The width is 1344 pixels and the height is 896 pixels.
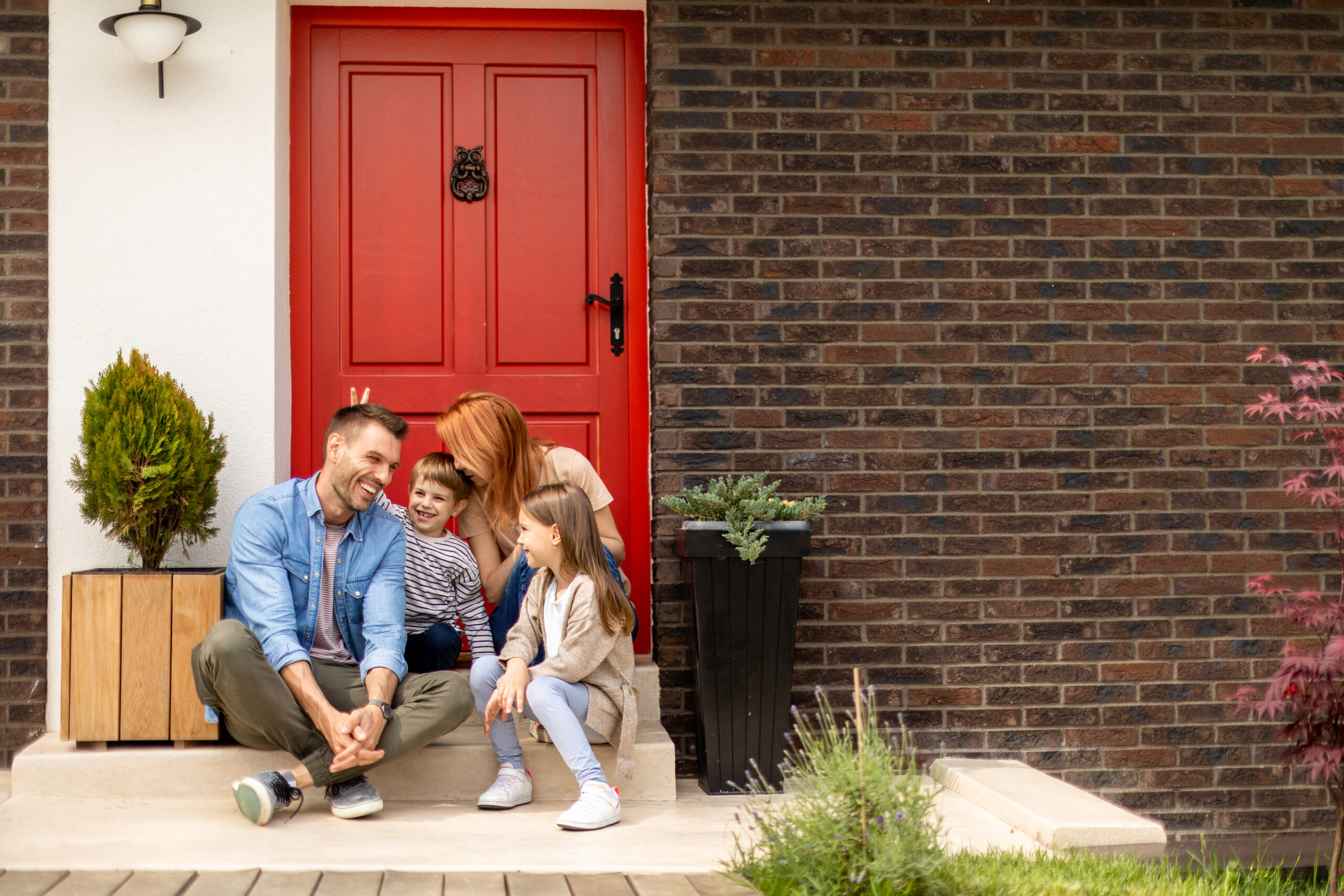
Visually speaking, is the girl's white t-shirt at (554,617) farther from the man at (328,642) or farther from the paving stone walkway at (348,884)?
the paving stone walkway at (348,884)

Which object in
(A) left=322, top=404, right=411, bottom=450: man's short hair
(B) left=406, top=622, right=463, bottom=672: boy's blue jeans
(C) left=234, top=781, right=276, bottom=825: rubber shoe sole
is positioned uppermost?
(A) left=322, top=404, right=411, bottom=450: man's short hair

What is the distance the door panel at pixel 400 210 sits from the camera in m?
4.40

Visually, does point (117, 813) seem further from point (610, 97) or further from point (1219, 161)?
point (1219, 161)

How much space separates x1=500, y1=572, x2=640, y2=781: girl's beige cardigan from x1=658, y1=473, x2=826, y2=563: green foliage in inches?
19.0

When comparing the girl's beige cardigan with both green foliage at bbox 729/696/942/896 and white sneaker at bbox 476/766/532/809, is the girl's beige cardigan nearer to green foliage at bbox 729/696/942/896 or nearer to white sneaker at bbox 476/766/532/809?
white sneaker at bbox 476/766/532/809

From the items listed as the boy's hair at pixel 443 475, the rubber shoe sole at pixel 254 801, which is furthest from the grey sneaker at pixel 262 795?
the boy's hair at pixel 443 475

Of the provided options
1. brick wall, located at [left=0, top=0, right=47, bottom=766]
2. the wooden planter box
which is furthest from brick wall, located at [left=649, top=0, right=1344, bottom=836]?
brick wall, located at [left=0, top=0, right=47, bottom=766]

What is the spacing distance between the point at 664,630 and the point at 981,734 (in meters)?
1.24

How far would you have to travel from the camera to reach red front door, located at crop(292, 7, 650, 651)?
4.38 meters

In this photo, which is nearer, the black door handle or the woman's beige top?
the woman's beige top

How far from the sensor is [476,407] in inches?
151

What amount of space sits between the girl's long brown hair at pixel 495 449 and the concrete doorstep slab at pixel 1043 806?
175cm

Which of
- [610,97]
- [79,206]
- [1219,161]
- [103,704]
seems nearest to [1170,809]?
[1219,161]

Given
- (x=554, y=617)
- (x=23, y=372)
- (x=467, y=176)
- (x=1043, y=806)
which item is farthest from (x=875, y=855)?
(x=23, y=372)
